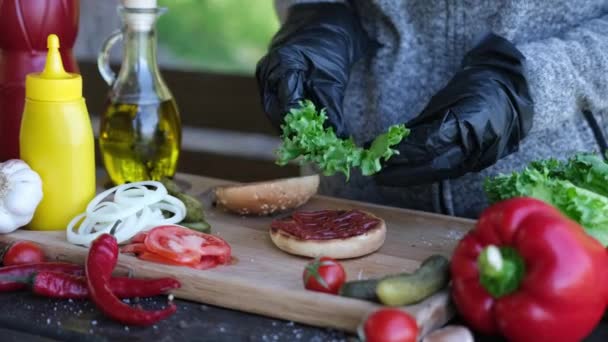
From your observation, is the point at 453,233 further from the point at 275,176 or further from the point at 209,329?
the point at 275,176

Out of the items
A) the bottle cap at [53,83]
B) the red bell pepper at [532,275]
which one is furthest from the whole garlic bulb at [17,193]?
the red bell pepper at [532,275]

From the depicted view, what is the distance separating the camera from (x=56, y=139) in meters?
1.90

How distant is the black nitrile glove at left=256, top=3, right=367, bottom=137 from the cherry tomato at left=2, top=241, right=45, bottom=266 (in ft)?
1.96

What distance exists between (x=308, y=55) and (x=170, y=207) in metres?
0.49

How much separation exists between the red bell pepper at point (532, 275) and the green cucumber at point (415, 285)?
0.08 m

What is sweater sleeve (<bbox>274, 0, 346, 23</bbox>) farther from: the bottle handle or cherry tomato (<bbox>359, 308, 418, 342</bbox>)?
cherry tomato (<bbox>359, 308, 418, 342</bbox>)

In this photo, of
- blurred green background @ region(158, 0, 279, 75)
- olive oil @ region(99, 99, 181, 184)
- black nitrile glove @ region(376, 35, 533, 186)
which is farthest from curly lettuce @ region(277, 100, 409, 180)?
blurred green background @ region(158, 0, 279, 75)

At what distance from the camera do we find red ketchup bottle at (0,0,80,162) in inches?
Result: 81.2

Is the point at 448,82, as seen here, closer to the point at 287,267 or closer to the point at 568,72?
the point at 568,72

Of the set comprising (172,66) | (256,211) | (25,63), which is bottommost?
(172,66)

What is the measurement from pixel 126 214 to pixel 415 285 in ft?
2.11

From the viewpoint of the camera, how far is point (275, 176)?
4.20m

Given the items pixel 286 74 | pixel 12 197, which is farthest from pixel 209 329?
pixel 286 74

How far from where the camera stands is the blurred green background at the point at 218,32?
24.3 ft
